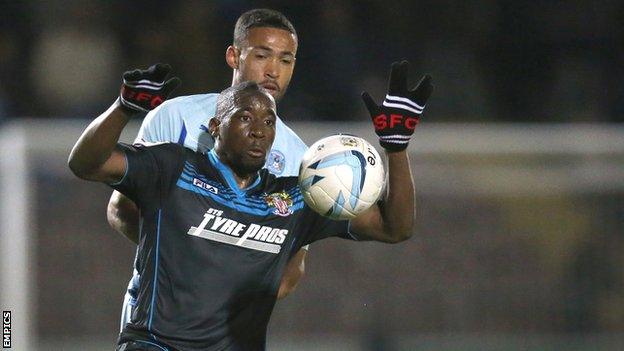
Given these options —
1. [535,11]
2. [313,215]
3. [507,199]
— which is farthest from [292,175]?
[535,11]

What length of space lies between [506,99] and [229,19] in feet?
6.84

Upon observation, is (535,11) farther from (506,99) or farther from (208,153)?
(208,153)

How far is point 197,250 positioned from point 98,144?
0.57 metres

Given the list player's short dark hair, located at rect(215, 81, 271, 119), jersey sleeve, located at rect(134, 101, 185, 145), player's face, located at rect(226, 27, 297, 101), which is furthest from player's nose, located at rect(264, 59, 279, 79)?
player's short dark hair, located at rect(215, 81, 271, 119)

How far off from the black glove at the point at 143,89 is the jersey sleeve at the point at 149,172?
22cm

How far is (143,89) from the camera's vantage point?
3.82 meters

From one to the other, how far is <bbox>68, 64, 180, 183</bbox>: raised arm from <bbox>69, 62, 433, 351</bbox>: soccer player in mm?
118

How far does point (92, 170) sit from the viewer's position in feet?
12.7

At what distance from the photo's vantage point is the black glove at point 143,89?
381cm

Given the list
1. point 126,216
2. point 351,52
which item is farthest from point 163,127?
point 351,52

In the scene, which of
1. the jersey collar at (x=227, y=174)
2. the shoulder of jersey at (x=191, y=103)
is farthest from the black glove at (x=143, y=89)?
the shoulder of jersey at (x=191, y=103)

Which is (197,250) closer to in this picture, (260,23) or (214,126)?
(214,126)

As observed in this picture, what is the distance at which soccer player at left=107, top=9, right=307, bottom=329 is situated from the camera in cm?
476

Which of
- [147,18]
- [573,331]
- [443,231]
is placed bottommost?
[573,331]
